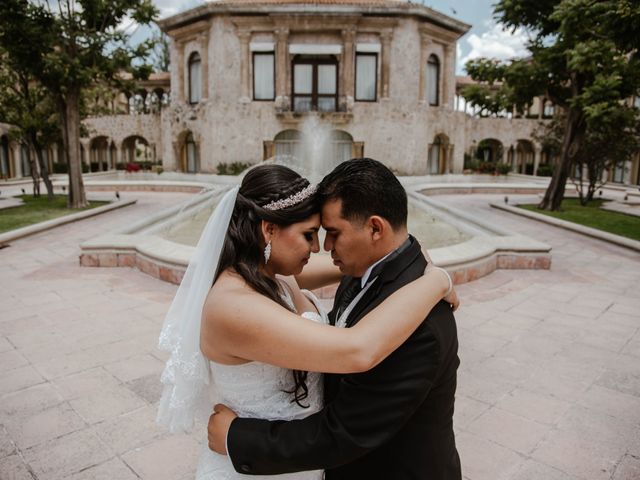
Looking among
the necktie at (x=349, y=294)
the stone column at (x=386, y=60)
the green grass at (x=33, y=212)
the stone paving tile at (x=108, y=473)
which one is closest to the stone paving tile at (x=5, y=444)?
the stone paving tile at (x=108, y=473)

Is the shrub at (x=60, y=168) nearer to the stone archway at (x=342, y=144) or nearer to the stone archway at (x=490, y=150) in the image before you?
the stone archway at (x=342, y=144)

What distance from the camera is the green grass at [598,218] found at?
40.3 ft

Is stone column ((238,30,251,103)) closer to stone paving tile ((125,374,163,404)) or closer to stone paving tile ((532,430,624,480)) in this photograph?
stone paving tile ((125,374,163,404))

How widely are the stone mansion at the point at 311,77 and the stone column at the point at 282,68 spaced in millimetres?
54

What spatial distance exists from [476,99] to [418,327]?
15.7 metres

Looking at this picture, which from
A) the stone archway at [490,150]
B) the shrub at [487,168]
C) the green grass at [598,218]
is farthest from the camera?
the stone archway at [490,150]

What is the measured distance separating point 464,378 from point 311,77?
25231 mm

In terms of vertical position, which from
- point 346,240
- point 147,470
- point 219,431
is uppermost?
point 346,240

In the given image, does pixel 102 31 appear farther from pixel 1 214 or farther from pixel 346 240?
pixel 346 240

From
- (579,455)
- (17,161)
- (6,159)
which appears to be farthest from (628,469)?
(17,161)

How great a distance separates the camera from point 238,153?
27000mm

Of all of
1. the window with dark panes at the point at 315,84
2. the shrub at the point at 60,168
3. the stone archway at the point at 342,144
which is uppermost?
the window with dark panes at the point at 315,84

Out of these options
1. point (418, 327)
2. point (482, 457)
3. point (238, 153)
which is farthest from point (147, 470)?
point (238, 153)

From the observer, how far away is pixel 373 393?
146 centimetres
